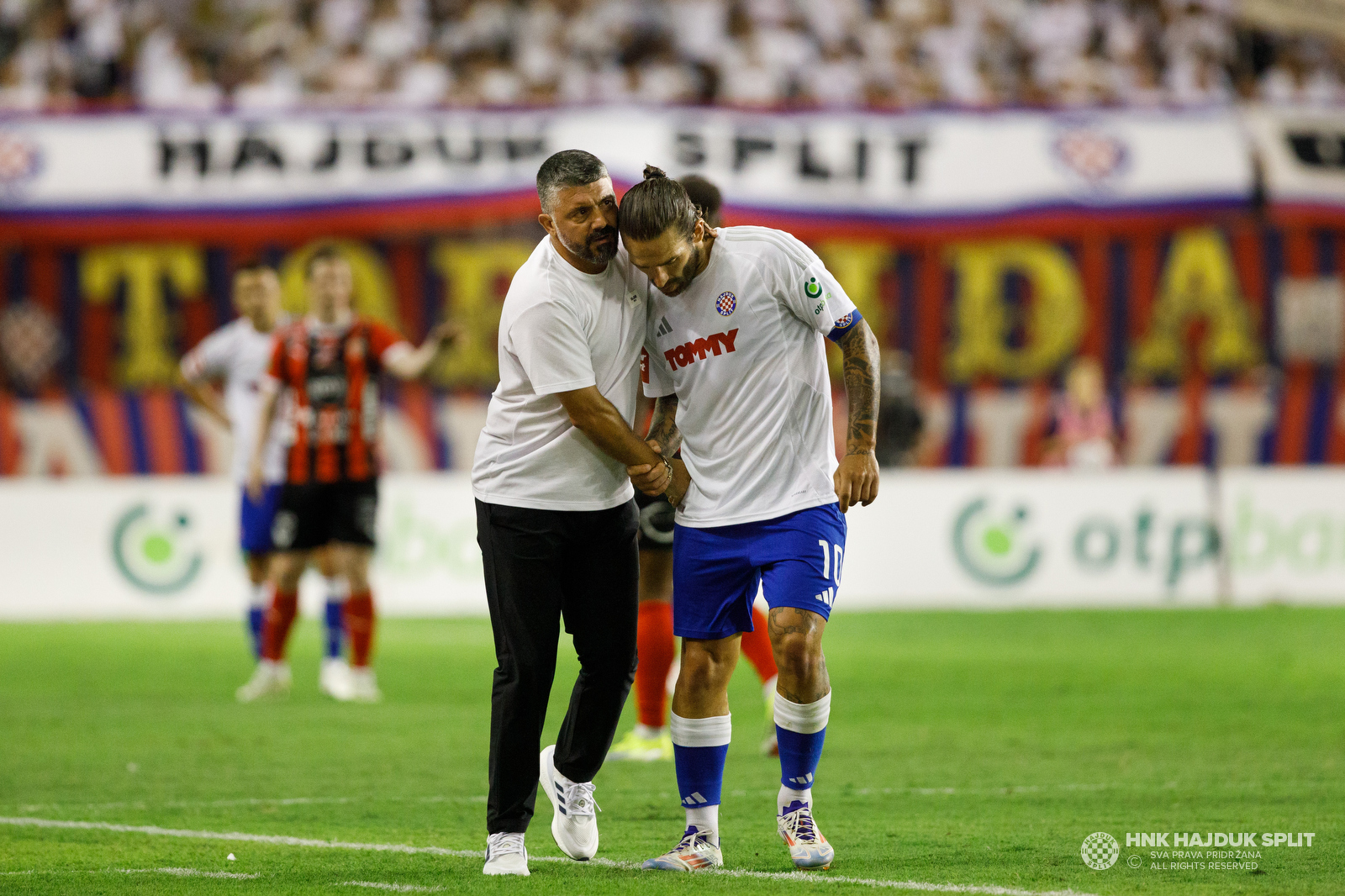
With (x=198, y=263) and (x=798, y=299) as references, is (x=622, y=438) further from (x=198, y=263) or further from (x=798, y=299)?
(x=198, y=263)

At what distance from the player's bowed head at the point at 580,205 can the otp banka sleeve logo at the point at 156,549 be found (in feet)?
32.4

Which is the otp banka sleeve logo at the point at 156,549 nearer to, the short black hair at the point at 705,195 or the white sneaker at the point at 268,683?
the white sneaker at the point at 268,683

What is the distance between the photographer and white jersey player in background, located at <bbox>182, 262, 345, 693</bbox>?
1047 cm

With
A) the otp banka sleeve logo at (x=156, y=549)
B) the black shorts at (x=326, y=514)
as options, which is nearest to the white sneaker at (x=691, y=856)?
the black shorts at (x=326, y=514)

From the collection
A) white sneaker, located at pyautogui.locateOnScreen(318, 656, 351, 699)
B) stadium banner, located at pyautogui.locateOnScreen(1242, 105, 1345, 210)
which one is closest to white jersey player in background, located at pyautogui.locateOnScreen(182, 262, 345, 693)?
white sneaker, located at pyautogui.locateOnScreen(318, 656, 351, 699)

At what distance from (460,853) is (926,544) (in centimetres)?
941

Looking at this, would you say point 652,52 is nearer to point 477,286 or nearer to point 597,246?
point 477,286

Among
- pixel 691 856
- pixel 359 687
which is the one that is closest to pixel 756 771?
pixel 691 856

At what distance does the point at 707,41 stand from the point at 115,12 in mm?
6685

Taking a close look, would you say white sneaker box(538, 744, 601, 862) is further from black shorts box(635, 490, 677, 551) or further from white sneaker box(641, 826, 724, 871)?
black shorts box(635, 490, 677, 551)

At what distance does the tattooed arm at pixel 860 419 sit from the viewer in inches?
202

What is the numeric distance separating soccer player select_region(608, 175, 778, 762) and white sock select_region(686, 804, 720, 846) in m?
1.90

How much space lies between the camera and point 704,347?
17.1ft

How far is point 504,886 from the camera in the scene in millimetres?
4855
